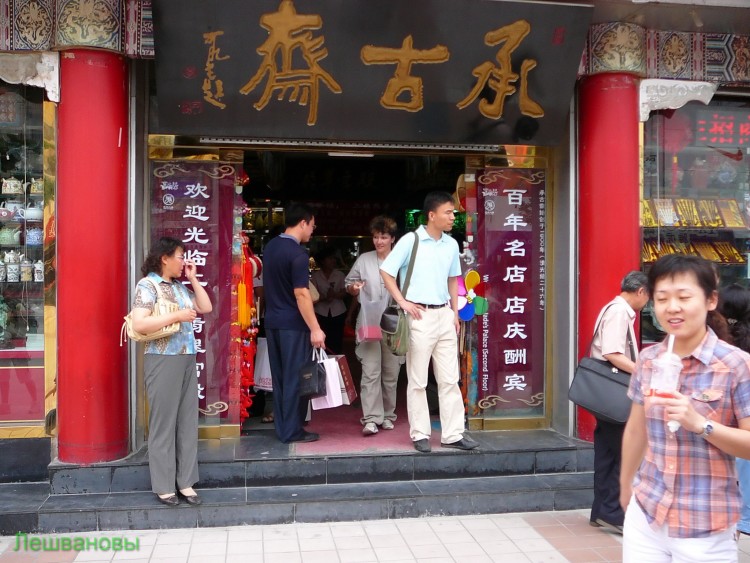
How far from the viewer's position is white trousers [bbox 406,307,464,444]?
16.0ft

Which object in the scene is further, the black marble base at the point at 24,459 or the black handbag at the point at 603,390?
the black marble base at the point at 24,459

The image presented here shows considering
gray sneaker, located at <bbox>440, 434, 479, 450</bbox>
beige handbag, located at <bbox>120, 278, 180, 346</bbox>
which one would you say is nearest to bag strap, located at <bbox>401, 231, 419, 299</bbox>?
gray sneaker, located at <bbox>440, 434, 479, 450</bbox>

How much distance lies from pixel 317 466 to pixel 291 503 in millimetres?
389

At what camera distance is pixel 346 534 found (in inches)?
169

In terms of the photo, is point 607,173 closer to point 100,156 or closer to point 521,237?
point 521,237

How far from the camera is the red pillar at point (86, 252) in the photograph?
4691mm

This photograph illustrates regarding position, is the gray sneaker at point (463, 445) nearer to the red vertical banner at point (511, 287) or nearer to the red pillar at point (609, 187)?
the red vertical banner at point (511, 287)

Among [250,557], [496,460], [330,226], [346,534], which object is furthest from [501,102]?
[330,226]

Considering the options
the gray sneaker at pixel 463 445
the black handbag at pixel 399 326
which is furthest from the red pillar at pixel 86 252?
the gray sneaker at pixel 463 445

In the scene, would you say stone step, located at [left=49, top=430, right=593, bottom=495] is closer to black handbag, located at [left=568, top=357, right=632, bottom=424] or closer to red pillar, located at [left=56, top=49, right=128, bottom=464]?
red pillar, located at [left=56, top=49, right=128, bottom=464]

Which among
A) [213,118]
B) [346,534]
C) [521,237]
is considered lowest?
[346,534]

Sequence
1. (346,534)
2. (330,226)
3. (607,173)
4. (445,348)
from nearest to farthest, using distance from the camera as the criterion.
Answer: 1. (346,534)
2. (445,348)
3. (607,173)
4. (330,226)

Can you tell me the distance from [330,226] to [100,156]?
5.65 metres

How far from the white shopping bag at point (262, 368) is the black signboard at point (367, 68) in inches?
70.4
